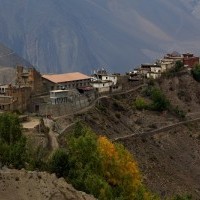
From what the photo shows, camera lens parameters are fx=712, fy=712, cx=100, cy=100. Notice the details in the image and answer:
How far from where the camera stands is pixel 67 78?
73.5 metres

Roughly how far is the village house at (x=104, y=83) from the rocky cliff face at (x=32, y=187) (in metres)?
41.6

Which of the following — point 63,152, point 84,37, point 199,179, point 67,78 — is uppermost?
point 84,37

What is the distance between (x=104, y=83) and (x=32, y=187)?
148 ft

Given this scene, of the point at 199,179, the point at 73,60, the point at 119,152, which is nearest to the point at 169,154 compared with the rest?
the point at 199,179

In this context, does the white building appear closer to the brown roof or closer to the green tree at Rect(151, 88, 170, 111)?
the brown roof

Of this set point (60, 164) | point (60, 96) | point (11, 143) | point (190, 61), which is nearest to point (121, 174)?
point (60, 164)

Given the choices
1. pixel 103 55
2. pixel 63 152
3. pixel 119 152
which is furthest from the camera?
pixel 103 55

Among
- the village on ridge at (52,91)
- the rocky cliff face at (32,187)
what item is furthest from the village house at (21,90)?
the rocky cliff face at (32,187)

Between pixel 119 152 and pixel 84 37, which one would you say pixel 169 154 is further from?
pixel 84 37

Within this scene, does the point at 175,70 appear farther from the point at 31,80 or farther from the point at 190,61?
the point at 31,80

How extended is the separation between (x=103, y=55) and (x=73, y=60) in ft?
67.3

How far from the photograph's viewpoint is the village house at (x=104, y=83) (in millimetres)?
75938

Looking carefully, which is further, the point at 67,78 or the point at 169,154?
the point at 67,78

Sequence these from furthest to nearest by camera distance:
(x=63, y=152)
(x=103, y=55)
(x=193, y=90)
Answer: (x=103, y=55) → (x=193, y=90) → (x=63, y=152)
